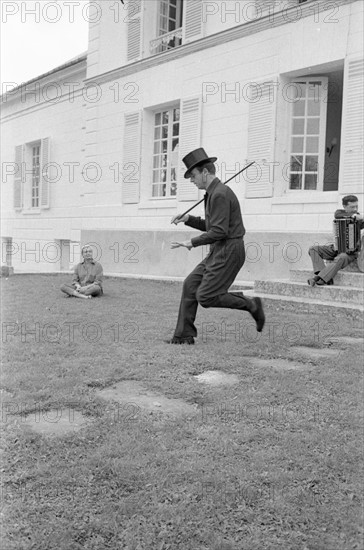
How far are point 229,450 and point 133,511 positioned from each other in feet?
2.48

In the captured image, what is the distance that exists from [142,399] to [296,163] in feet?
30.1

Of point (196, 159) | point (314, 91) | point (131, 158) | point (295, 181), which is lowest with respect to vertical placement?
point (196, 159)

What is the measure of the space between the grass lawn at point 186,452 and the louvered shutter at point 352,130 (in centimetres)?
566

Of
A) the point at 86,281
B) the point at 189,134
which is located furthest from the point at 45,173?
the point at 86,281

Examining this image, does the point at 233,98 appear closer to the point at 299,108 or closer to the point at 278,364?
the point at 299,108

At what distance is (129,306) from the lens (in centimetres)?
894

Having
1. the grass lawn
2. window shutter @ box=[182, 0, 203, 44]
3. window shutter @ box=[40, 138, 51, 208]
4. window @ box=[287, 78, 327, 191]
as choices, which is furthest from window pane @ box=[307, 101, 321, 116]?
window shutter @ box=[40, 138, 51, 208]

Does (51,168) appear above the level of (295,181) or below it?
above

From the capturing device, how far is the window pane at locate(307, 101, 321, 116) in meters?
11.9

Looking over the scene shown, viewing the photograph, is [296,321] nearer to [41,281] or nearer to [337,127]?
[337,127]

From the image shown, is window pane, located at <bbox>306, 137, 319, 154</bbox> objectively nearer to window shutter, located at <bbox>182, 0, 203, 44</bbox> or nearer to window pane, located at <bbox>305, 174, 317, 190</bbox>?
window pane, located at <bbox>305, 174, 317, 190</bbox>

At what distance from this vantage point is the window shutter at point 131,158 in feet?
50.1

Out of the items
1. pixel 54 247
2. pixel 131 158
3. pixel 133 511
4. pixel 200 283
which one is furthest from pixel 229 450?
pixel 54 247

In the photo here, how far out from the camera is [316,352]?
5.57 meters
